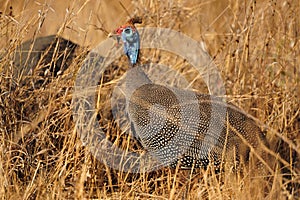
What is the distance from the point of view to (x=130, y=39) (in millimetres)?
3148

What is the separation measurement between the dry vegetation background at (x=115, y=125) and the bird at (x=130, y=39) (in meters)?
0.12

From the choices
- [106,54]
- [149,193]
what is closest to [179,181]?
[149,193]

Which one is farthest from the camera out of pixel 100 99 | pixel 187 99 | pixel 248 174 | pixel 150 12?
pixel 150 12

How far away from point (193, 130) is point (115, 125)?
691 mm

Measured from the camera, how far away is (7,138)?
276 centimetres

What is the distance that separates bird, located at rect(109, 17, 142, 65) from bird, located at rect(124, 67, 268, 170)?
0.38 metres

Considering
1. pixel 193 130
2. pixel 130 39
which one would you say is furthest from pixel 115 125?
pixel 193 130

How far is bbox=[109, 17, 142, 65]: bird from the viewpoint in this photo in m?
3.13

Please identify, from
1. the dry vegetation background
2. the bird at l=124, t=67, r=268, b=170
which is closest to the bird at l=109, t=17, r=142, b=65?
the dry vegetation background

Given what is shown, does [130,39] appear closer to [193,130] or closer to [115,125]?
[115,125]

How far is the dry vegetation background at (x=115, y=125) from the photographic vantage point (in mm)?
2523

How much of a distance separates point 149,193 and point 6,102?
79cm

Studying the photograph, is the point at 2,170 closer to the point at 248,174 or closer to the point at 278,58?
the point at 248,174

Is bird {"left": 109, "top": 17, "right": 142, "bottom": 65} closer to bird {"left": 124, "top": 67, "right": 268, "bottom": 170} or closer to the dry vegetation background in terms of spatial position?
the dry vegetation background
